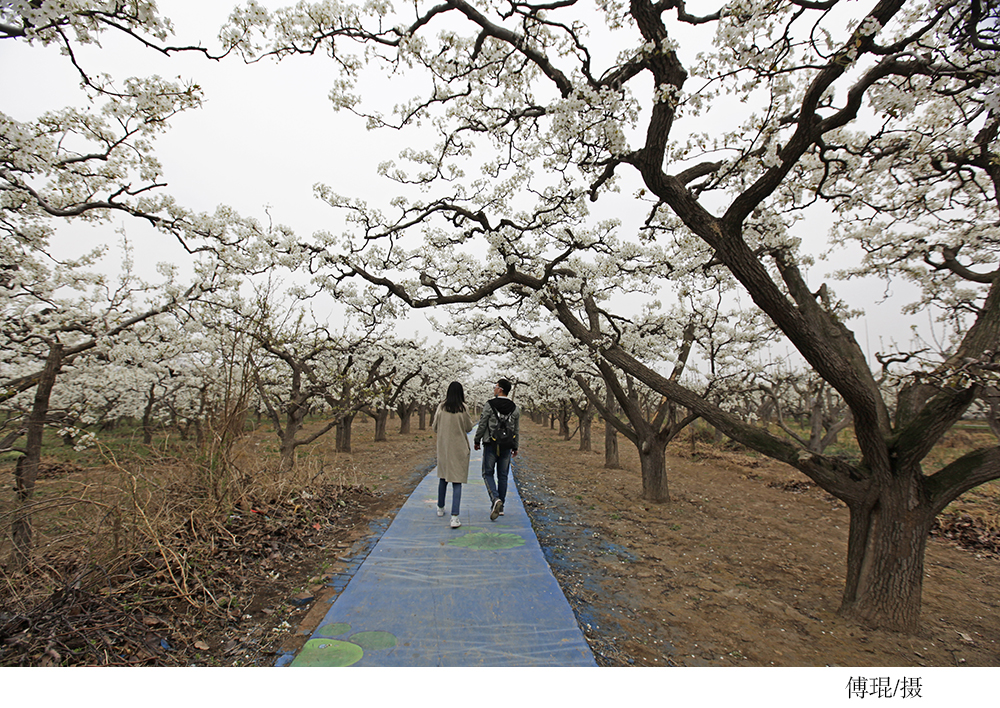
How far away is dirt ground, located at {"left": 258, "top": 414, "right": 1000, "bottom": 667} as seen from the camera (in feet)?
10.6

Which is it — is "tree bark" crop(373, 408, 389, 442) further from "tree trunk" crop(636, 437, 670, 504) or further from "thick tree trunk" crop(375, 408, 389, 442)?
"tree trunk" crop(636, 437, 670, 504)

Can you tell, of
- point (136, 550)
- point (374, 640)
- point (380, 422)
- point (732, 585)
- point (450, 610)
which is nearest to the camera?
point (374, 640)

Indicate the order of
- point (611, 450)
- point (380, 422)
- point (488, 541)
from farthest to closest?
point (380, 422)
point (611, 450)
point (488, 541)

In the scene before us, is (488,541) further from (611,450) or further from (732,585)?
(611,450)

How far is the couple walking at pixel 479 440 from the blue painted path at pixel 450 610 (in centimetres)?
69

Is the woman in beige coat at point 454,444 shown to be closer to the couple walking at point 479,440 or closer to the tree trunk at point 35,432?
the couple walking at point 479,440

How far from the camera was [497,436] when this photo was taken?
562 cm

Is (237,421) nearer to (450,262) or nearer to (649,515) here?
(450,262)

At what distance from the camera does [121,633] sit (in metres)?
2.72

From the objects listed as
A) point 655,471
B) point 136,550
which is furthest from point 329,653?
point 655,471

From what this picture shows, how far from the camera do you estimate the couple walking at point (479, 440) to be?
5.48 metres

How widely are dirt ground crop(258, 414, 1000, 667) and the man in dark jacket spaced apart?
89 centimetres

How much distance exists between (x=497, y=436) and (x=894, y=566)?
12.9ft

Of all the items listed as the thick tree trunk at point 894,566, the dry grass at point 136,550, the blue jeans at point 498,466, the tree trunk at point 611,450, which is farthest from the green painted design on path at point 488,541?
the tree trunk at point 611,450
